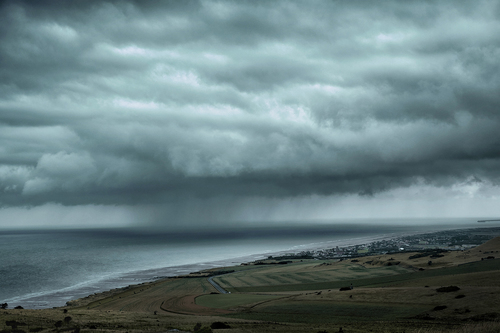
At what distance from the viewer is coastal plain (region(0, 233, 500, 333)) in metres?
38.8

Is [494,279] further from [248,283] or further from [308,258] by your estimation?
[308,258]

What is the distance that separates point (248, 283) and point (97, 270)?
77.5 metres

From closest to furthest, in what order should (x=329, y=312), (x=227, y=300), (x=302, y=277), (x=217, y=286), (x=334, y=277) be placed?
(x=329, y=312)
(x=227, y=300)
(x=217, y=286)
(x=334, y=277)
(x=302, y=277)

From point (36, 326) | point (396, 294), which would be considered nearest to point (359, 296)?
point (396, 294)

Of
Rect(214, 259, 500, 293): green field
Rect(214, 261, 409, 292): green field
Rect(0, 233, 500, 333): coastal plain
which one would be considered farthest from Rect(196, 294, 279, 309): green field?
Rect(214, 261, 409, 292): green field

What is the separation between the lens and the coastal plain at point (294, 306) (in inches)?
1527

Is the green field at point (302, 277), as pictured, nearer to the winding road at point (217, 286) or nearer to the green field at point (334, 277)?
the green field at point (334, 277)

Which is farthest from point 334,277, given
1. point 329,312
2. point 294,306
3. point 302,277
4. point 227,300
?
point 329,312

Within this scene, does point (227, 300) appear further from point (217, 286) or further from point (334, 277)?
point (334, 277)

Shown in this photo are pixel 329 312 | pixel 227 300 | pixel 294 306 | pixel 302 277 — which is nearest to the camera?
pixel 329 312

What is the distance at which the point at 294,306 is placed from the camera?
2312 inches

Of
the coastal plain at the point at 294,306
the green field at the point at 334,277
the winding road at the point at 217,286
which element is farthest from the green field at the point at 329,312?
the winding road at the point at 217,286

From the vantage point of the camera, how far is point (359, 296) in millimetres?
60688

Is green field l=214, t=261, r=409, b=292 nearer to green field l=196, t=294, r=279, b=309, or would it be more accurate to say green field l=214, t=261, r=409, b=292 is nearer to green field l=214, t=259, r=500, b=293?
green field l=214, t=259, r=500, b=293
